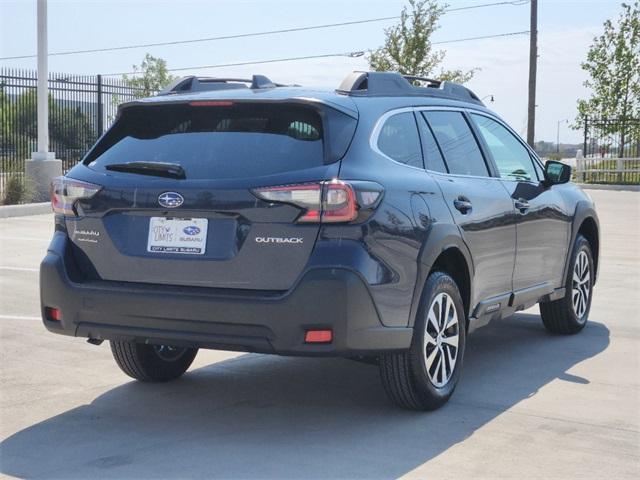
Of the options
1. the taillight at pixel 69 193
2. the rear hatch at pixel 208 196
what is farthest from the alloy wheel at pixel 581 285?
the taillight at pixel 69 193

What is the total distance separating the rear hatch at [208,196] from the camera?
4.95 metres

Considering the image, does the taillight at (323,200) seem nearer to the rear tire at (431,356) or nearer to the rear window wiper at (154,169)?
the rear window wiper at (154,169)

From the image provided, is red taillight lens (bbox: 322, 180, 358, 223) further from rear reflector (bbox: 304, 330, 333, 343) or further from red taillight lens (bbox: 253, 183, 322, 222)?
rear reflector (bbox: 304, 330, 333, 343)

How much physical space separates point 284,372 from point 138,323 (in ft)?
5.40

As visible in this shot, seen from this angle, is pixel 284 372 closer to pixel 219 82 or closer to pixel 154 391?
pixel 154 391

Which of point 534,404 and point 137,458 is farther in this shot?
point 534,404

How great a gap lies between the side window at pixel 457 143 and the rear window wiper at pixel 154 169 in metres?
1.69

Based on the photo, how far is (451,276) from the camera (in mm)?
6027

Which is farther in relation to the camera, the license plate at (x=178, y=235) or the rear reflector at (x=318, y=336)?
the license plate at (x=178, y=235)

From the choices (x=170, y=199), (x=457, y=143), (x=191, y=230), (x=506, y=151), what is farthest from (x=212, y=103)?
(x=506, y=151)

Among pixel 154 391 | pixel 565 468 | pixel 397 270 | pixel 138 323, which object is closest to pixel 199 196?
pixel 138 323

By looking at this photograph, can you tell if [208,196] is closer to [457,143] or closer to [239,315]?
[239,315]

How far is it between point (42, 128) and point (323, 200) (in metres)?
16.5

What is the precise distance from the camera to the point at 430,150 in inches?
237
